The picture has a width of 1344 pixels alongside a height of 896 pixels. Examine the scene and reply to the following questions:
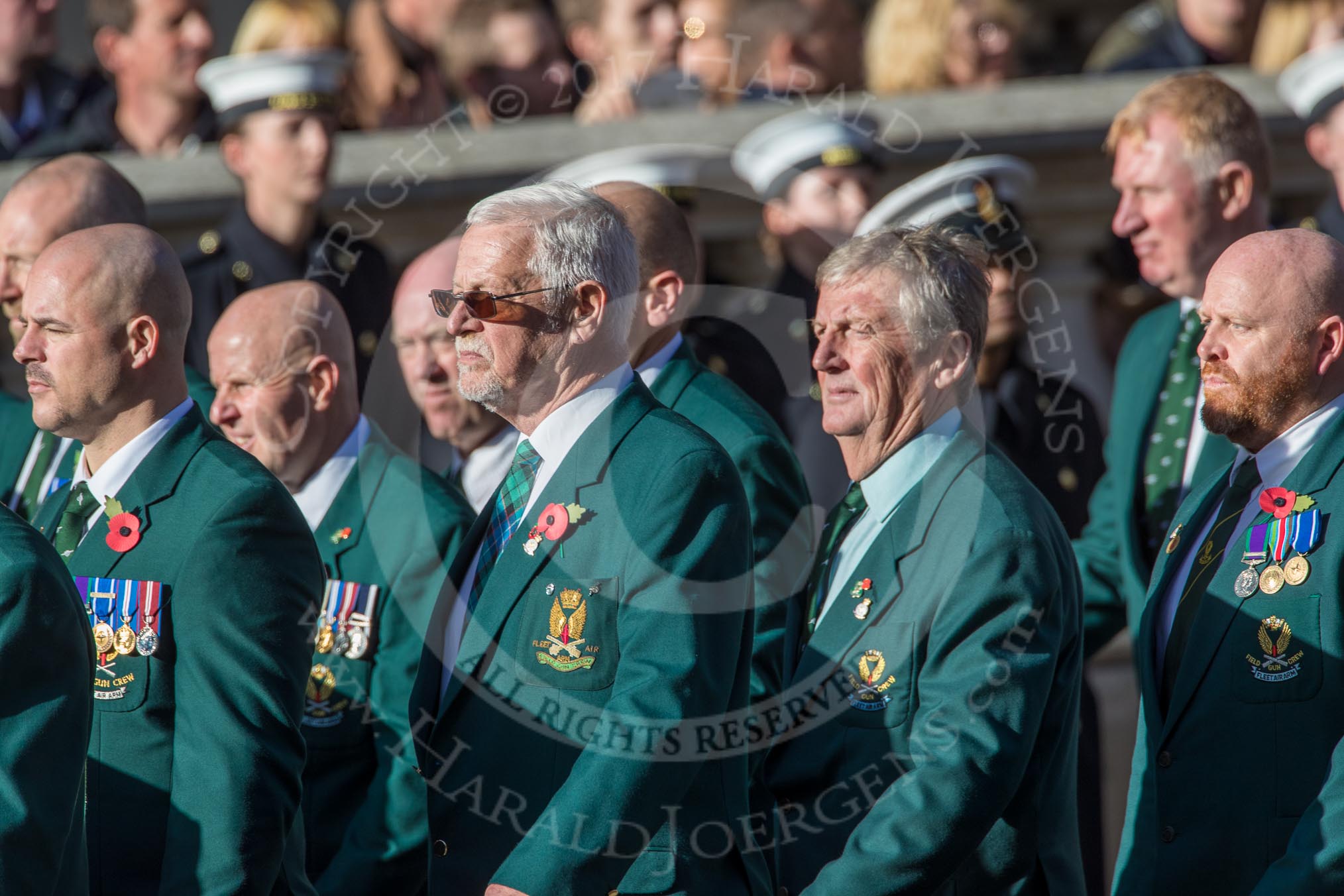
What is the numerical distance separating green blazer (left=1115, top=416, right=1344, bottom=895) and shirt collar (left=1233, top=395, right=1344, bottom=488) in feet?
0.14

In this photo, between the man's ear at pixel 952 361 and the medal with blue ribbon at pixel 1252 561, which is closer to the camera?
the medal with blue ribbon at pixel 1252 561

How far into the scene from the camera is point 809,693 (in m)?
3.96

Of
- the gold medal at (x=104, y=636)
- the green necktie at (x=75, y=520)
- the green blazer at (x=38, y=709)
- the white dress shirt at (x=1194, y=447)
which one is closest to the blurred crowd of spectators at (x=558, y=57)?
the white dress shirt at (x=1194, y=447)

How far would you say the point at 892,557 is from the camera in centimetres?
392

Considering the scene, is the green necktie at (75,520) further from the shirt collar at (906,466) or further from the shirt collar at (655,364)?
the shirt collar at (906,466)

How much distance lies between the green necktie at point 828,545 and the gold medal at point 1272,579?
814mm

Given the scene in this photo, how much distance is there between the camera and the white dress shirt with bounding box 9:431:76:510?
5.02 metres

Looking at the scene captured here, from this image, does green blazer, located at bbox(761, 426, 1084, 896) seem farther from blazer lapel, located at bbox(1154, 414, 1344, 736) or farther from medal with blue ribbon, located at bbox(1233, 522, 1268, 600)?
medal with blue ribbon, located at bbox(1233, 522, 1268, 600)

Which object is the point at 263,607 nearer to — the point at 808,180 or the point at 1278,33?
the point at 808,180

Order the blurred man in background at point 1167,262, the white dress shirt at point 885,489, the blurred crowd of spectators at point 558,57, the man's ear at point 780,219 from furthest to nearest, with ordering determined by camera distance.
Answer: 1. the blurred crowd of spectators at point 558,57
2. the man's ear at point 780,219
3. the blurred man in background at point 1167,262
4. the white dress shirt at point 885,489

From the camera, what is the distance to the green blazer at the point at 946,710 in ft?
11.9

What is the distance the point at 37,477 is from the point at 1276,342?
10.3 ft

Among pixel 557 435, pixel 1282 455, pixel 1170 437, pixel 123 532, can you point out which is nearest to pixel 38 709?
pixel 123 532

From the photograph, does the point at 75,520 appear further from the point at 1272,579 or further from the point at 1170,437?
the point at 1170,437
